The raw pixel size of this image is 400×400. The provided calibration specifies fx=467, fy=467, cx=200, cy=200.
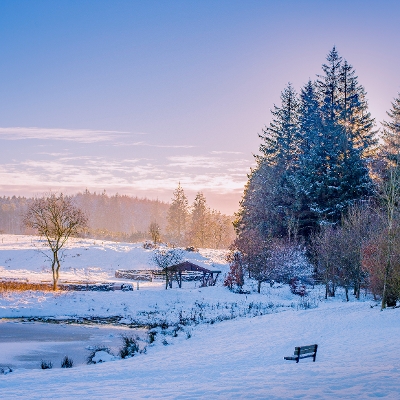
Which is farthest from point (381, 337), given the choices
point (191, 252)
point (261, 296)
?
point (191, 252)

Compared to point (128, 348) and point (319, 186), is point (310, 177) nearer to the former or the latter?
point (319, 186)

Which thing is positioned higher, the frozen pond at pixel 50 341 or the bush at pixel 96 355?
the bush at pixel 96 355

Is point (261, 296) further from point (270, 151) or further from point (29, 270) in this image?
point (29, 270)

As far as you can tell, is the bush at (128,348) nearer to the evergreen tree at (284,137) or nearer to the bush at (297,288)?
the bush at (297,288)

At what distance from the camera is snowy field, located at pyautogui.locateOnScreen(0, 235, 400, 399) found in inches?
388

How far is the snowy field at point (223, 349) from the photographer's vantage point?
9867mm

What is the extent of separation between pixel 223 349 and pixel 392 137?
42.6m

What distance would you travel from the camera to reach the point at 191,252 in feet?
206

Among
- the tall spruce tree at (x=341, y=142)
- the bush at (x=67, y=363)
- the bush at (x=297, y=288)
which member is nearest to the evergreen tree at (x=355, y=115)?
the tall spruce tree at (x=341, y=142)

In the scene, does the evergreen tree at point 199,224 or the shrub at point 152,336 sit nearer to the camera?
the shrub at point 152,336

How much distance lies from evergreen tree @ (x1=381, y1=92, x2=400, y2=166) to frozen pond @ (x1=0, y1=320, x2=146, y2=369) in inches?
1390

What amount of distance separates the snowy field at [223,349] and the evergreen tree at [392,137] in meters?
16.8

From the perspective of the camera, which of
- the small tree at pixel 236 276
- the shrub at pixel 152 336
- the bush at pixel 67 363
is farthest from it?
the small tree at pixel 236 276

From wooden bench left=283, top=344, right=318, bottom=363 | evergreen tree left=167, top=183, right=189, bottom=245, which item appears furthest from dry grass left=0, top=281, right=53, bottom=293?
evergreen tree left=167, top=183, right=189, bottom=245
